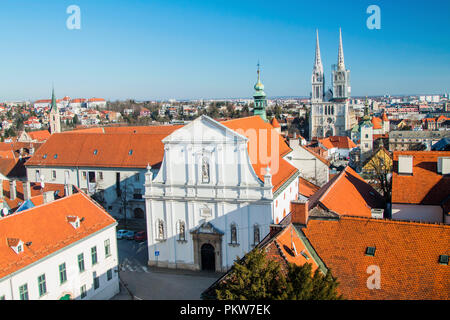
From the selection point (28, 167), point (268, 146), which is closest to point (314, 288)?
point (268, 146)

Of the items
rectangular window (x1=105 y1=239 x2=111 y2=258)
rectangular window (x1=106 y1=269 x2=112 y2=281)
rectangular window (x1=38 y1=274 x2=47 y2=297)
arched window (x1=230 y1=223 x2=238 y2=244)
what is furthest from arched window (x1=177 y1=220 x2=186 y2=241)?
rectangular window (x1=38 y1=274 x2=47 y2=297)

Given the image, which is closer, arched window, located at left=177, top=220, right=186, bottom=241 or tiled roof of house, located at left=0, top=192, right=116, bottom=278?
tiled roof of house, located at left=0, top=192, right=116, bottom=278

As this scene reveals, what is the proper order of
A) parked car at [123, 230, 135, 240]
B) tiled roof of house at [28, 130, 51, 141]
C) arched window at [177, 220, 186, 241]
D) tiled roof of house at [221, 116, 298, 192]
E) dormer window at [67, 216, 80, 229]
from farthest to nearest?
tiled roof of house at [28, 130, 51, 141], parked car at [123, 230, 135, 240], tiled roof of house at [221, 116, 298, 192], arched window at [177, 220, 186, 241], dormer window at [67, 216, 80, 229]

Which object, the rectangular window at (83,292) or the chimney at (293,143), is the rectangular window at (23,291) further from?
the chimney at (293,143)

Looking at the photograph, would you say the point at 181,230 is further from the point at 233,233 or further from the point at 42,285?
the point at 42,285

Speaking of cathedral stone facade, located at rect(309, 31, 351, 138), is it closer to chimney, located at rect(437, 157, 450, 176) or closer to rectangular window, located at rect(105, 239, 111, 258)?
chimney, located at rect(437, 157, 450, 176)
